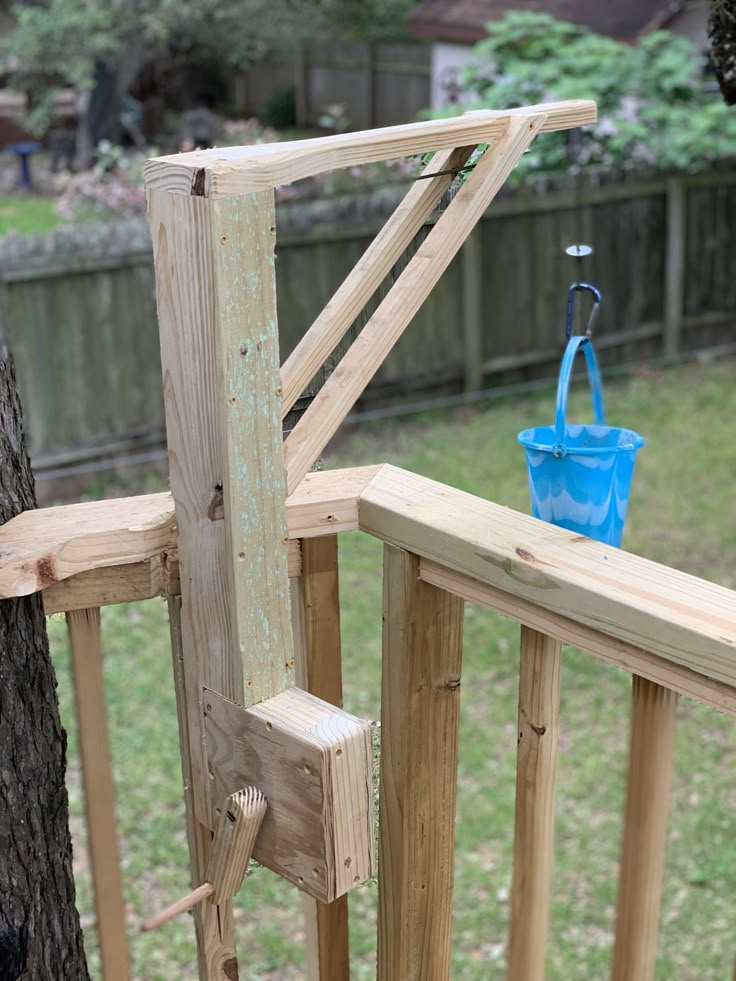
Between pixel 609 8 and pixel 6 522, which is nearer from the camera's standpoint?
pixel 6 522

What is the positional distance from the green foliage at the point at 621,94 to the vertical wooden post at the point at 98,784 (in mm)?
6285

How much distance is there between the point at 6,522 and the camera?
46.6 inches

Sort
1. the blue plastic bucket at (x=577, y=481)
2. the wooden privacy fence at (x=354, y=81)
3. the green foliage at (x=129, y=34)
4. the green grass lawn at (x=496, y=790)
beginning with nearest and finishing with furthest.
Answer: the blue plastic bucket at (x=577, y=481), the green grass lawn at (x=496, y=790), the green foliage at (x=129, y=34), the wooden privacy fence at (x=354, y=81)

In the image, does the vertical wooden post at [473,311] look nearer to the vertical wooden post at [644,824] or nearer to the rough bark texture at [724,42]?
the rough bark texture at [724,42]

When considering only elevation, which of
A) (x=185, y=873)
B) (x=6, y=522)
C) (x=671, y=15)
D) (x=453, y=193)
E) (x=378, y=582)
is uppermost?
(x=671, y=15)

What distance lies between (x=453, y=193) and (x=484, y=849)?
98.9 inches

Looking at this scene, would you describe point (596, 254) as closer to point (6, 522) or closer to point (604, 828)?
point (604, 828)

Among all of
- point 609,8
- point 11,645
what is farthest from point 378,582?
point 609,8

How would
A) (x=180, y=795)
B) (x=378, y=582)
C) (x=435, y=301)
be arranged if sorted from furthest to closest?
1. (x=435, y=301)
2. (x=378, y=582)
3. (x=180, y=795)

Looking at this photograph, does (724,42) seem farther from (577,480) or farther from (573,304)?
(577,480)

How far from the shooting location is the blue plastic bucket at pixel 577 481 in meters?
1.20

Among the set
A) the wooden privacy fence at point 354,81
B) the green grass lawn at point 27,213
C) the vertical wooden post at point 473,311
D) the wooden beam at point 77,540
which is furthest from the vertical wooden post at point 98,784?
the wooden privacy fence at point 354,81

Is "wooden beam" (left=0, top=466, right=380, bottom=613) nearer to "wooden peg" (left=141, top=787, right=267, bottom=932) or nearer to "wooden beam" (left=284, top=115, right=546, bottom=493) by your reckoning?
"wooden beam" (left=284, top=115, right=546, bottom=493)

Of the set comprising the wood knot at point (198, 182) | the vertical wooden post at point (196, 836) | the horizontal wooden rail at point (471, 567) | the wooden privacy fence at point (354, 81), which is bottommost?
the vertical wooden post at point (196, 836)
